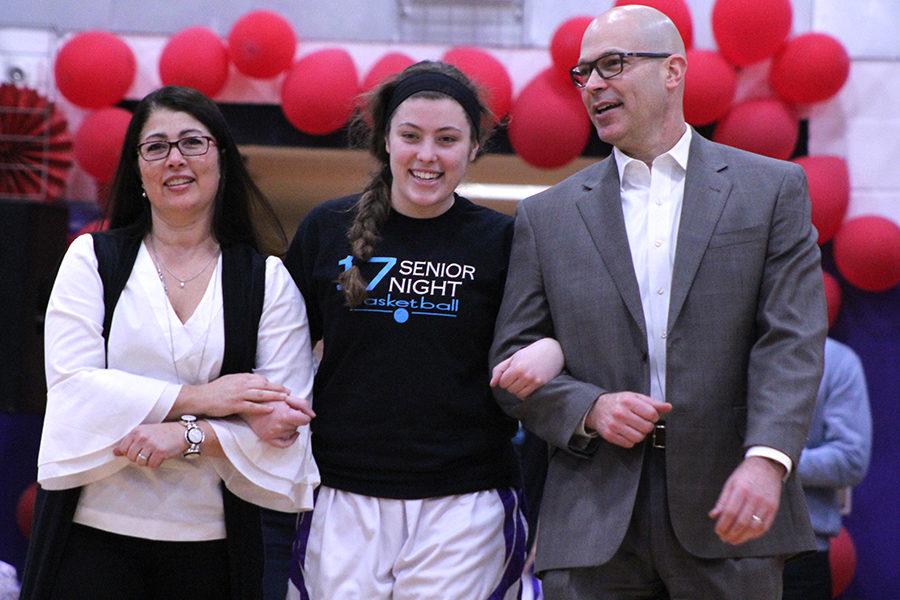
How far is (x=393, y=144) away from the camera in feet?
9.34

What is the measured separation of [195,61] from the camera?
217 inches

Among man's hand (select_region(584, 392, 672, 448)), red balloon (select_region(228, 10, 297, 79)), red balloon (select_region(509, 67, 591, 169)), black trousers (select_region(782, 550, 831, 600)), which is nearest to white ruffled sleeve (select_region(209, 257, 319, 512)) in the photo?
man's hand (select_region(584, 392, 672, 448))

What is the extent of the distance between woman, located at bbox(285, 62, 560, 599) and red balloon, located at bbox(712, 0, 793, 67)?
287 cm

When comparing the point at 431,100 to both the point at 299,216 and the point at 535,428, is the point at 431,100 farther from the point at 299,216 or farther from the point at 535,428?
the point at 299,216

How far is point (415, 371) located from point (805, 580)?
7.20ft

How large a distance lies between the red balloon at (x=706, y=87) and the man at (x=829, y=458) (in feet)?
4.21

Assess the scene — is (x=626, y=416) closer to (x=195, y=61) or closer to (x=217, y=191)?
(x=217, y=191)

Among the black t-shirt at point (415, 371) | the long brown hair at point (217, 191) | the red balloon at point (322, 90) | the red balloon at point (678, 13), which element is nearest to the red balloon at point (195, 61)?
the red balloon at point (322, 90)

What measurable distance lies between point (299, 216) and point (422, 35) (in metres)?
2.33

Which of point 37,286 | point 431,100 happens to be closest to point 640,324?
point 431,100

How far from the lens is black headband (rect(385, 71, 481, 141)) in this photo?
2.84 meters

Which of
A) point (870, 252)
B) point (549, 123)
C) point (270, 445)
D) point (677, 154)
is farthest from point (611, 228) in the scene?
point (870, 252)

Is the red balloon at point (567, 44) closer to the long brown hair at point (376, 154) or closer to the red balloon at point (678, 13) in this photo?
the red balloon at point (678, 13)

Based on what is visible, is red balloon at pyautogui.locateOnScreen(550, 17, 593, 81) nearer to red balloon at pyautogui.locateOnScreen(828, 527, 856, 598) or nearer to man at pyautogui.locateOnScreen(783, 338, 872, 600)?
man at pyautogui.locateOnScreen(783, 338, 872, 600)
